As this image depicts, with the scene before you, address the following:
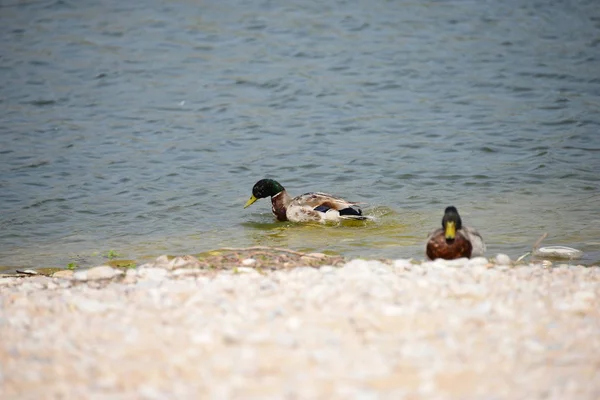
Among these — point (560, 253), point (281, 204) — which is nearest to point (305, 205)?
point (281, 204)

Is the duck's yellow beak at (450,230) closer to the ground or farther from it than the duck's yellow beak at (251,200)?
farther from it

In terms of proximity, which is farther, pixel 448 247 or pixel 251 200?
pixel 251 200

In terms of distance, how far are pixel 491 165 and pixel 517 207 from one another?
234cm

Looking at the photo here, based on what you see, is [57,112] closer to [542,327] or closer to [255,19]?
[255,19]

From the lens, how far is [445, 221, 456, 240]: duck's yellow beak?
8477mm

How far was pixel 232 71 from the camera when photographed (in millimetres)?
19250

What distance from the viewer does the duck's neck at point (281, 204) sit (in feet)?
40.6

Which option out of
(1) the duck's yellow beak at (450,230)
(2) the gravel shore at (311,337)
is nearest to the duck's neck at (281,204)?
(1) the duck's yellow beak at (450,230)

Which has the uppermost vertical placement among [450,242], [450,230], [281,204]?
[450,230]

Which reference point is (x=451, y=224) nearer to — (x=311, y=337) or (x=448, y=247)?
(x=448, y=247)

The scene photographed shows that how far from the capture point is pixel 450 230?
8500mm

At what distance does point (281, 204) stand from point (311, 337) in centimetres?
697

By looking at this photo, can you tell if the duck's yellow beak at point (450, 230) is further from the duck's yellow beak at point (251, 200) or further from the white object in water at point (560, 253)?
the duck's yellow beak at point (251, 200)

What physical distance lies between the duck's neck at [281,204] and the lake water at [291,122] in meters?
0.18
